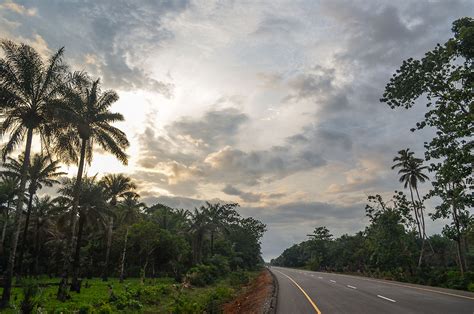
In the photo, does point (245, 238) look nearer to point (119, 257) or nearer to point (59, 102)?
point (119, 257)

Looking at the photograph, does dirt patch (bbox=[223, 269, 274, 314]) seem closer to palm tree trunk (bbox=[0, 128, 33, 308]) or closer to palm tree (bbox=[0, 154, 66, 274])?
palm tree trunk (bbox=[0, 128, 33, 308])

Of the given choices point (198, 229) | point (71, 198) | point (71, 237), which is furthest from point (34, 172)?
point (198, 229)

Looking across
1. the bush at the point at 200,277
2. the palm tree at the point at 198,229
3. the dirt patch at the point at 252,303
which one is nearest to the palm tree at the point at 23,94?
the dirt patch at the point at 252,303

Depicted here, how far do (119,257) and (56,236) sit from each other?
11733 mm

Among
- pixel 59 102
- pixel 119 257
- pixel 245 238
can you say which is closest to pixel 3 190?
pixel 119 257

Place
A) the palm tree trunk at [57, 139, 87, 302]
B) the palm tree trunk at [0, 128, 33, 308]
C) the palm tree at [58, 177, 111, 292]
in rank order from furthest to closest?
1. the palm tree at [58, 177, 111, 292]
2. the palm tree trunk at [57, 139, 87, 302]
3. the palm tree trunk at [0, 128, 33, 308]

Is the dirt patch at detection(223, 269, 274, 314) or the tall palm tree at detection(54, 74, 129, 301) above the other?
the tall palm tree at detection(54, 74, 129, 301)

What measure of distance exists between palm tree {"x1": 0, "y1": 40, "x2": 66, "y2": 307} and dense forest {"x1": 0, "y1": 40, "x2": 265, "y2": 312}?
0.06 metres

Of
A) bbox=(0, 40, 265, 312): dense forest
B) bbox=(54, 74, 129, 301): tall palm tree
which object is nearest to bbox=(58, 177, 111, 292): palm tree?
bbox=(0, 40, 265, 312): dense forest

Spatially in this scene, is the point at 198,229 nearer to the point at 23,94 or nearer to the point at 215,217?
the point at 215,217

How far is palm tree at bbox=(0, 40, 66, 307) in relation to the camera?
21.8 m

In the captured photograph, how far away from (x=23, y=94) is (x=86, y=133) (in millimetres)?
6303

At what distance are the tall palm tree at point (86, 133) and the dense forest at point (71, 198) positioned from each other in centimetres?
7

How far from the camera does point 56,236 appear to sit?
58125 millimetres
